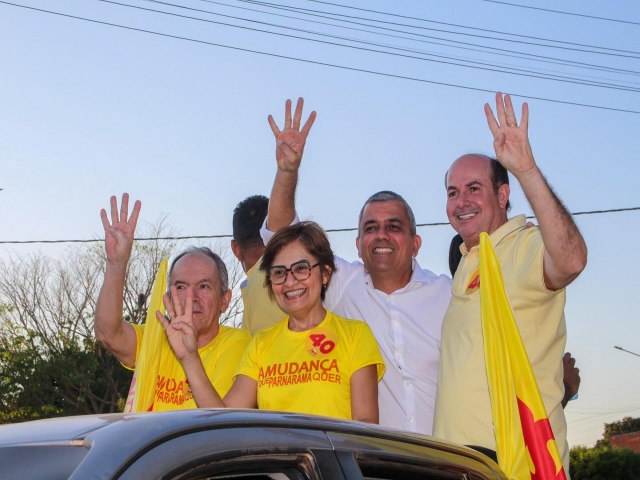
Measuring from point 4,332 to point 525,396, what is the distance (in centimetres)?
3383

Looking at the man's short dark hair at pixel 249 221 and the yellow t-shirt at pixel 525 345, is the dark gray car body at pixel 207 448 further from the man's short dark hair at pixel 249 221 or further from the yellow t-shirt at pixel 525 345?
the man's short dark hair at pixel 249 221

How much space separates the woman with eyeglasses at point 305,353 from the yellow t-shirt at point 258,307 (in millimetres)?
818

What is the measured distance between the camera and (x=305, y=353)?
4.27m

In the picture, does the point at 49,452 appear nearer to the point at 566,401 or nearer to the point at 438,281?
the point at 438,281

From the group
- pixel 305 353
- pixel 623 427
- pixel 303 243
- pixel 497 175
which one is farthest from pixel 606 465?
pixel 305 353

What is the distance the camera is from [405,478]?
2441 millimetres

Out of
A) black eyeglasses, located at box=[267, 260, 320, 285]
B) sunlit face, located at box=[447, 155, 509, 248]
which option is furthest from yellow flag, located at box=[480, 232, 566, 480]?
black eyeglasses, located at box=[267, 260, 320, 285]

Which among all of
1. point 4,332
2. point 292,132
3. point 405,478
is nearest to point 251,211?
point 292,132

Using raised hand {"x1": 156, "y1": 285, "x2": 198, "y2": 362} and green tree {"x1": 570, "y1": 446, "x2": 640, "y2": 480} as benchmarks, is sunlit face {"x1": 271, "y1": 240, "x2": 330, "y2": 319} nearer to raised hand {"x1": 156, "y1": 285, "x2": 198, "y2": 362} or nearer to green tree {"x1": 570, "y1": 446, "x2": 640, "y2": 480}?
raised hand {"x1": 156, "y1": 285, "x2": 198, "y2": 362}

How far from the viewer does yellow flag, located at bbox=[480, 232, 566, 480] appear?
11.8ft

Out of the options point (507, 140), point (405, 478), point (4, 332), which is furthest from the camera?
point (4, 332)

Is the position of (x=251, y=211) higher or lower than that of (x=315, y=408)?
higher

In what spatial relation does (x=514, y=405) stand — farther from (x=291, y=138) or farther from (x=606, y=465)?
→ (x=606, y=465)

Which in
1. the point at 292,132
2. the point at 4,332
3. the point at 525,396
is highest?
the point at 4,332
